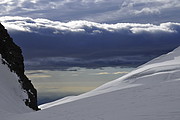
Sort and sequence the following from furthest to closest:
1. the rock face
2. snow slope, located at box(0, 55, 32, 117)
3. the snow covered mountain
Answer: the rock face → snow slope, located at box(0, 55, 32, 117) → the snow covered mountain

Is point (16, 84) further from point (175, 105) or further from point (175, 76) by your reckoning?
point (175, 105)

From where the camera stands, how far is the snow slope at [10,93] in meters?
29.6

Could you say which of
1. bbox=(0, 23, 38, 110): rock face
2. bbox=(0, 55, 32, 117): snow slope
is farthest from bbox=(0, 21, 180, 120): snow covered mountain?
bbox=(0, 23, 38, 110): rock face

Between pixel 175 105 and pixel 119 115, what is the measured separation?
8.37 ft

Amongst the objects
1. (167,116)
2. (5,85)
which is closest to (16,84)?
(5,85)

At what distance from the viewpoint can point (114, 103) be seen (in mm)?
18188

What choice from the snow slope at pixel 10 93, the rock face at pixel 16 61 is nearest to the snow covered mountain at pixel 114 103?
the snow slope at pixel 10 93

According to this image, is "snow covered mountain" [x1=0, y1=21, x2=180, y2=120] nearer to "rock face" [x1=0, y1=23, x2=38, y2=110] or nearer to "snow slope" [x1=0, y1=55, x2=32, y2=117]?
"snow slope" [x1=0, y1=55, x2=32, y2=117]

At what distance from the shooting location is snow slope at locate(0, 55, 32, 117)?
97.0 ft

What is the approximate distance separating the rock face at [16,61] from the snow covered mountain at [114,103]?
48.5 inches

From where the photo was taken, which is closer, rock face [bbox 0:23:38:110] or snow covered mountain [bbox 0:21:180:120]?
snow covered mountain [bbox 0:21:180:120]

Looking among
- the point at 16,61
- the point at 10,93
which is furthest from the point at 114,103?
the point at 16,61

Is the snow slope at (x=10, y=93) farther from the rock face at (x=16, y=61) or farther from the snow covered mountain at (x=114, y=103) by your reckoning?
the rock face at (x=16, y=61)

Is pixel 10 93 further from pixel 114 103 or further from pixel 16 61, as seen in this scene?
pixel 114 103
